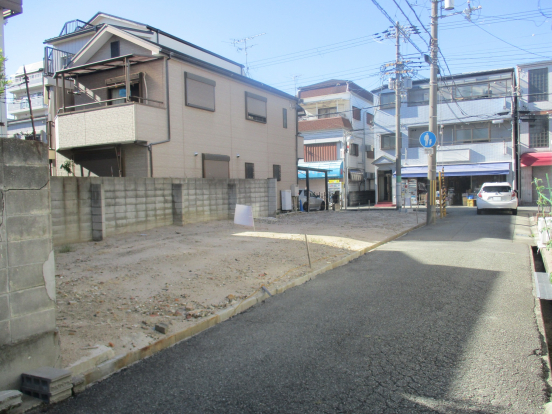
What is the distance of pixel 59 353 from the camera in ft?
12.1

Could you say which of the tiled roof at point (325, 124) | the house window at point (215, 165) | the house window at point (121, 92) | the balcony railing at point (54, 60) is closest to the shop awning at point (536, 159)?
the tiled roof at point (325, 124)

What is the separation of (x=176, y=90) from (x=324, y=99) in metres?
24.9

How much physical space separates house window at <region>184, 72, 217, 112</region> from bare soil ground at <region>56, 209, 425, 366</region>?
268 inches

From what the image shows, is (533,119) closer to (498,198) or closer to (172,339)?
(498,198)

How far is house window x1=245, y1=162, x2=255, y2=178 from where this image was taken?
66.3 feet

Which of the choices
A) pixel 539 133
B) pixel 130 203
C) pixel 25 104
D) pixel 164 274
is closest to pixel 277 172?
pixel 130 203

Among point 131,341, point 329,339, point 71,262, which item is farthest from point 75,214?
point 329,339

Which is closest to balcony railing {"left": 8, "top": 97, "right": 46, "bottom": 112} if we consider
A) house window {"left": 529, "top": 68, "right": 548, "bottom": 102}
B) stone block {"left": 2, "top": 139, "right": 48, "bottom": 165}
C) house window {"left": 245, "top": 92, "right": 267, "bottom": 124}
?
house window {"left": 245, "top": 92, "right": 267, "bottom": 124}

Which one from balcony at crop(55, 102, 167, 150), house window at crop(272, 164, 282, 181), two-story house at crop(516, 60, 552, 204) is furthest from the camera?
two-story house at crop(516, 60, 552, 204)

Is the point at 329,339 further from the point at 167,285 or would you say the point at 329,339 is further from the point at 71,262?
the point at 71,262

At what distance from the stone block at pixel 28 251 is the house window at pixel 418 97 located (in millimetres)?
35599

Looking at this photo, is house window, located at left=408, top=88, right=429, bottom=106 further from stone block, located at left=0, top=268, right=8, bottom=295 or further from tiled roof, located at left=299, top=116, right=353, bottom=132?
stone block, located at left=0, top=268, right=8, bottom=295

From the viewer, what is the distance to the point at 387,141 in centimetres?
3691

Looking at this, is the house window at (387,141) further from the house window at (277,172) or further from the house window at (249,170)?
the house window at (249,170)
